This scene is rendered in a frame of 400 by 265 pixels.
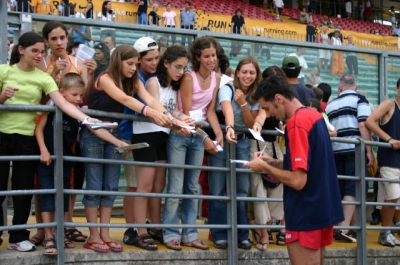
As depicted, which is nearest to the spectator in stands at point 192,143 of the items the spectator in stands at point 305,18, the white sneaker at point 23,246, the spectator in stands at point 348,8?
the white sneaker at point 23,246

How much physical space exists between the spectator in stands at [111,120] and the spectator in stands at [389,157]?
3133 millimetres

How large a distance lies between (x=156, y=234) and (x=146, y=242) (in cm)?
47

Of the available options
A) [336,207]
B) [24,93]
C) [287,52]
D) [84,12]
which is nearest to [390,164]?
[287,52]

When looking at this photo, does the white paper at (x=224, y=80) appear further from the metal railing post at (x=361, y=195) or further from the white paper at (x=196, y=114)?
the metal railing post at (x=361, y=195)

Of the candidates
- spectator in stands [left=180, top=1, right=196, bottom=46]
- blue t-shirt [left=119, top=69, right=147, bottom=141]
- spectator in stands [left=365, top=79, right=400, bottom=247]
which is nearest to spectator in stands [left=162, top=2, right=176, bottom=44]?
spectator in stands [left=180, top=1, right=196, bottom=46]

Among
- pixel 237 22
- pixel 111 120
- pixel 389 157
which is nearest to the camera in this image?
pixel 111 120

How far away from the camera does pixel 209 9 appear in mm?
23672

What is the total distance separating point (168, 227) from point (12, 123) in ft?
5.14

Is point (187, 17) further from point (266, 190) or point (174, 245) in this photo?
point (174, 245)

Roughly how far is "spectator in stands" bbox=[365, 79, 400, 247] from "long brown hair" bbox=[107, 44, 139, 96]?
→ 10.2 ft

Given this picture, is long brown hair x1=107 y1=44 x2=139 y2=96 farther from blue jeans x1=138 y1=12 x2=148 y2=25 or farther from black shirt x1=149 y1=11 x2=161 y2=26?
blue jeans x1=138 y1=12 x2=148 y2=25

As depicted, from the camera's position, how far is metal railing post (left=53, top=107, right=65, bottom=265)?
18.9 feet

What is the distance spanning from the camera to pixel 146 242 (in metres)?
6.30

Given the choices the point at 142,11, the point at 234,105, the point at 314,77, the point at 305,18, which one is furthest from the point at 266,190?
the point at 305,18
